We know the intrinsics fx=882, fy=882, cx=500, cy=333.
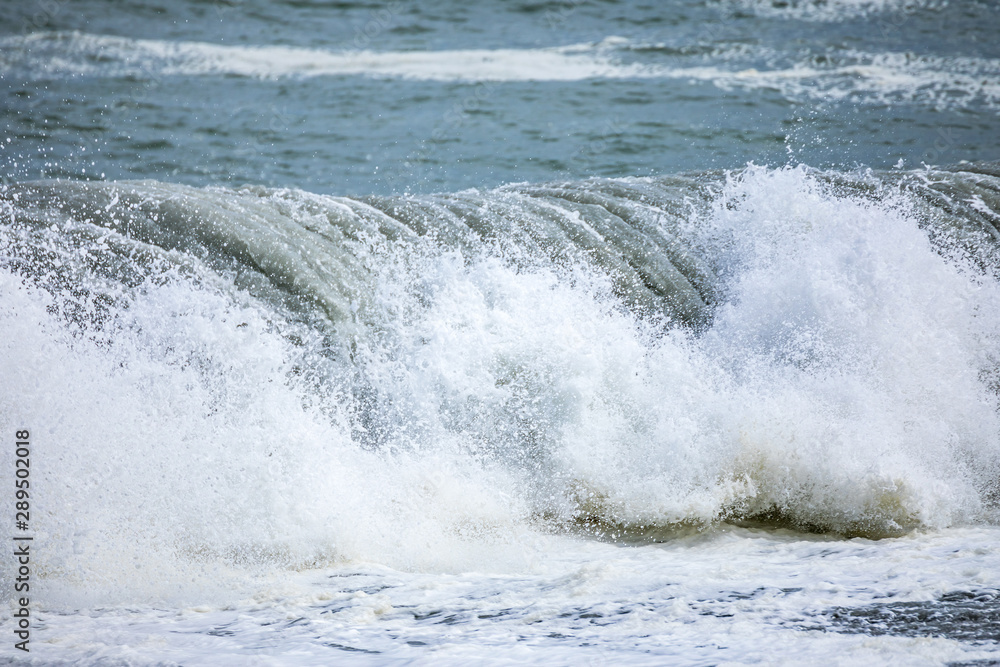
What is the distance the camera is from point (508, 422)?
3238mm

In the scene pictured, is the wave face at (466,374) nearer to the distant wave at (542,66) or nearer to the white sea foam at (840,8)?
the distant wave at (542,66)

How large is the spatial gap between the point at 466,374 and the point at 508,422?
0.77 feet

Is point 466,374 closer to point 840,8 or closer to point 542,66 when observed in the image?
point 542,66

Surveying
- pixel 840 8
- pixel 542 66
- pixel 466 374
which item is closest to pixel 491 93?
pixel 542 66

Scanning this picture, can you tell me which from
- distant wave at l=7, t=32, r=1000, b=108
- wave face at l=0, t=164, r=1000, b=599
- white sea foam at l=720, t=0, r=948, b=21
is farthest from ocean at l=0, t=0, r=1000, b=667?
white sea foam at l=720, t=0, r=948, b=21

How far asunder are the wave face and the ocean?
0.01 m

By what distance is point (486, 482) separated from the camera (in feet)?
10.2

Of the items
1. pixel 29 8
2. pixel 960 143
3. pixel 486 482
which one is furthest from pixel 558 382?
pixel 29 8

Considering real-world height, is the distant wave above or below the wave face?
above

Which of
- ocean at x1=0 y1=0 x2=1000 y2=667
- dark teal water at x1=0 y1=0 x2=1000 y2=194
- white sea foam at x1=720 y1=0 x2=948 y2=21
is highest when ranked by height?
white sea foam at x1=720 y1=0 x2=948 y2=21

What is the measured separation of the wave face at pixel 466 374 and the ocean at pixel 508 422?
12 mm

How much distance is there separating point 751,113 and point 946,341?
17.8 feet

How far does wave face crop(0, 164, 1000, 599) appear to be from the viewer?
273 cm

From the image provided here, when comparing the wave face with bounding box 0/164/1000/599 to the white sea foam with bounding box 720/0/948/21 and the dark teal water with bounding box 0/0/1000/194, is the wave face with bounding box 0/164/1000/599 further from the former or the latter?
the white sea foam with bounding box 720/0/948/21
